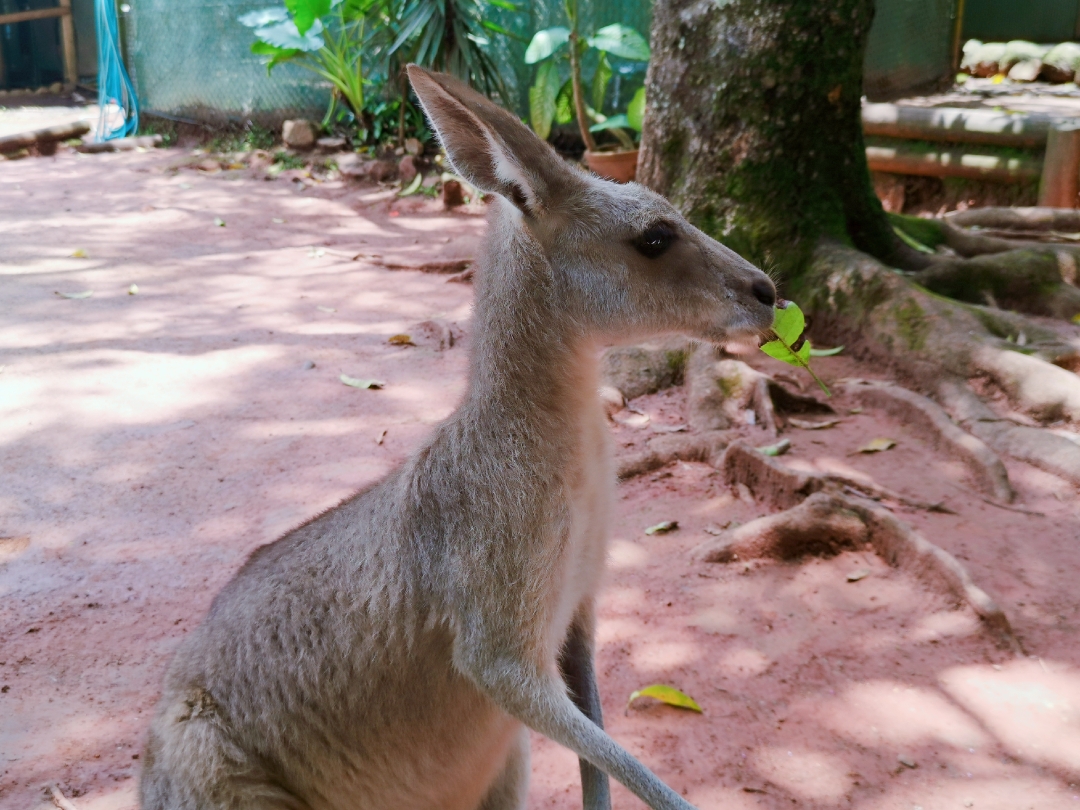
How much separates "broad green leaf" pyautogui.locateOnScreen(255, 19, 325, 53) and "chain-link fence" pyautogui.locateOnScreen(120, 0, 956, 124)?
2.56ft

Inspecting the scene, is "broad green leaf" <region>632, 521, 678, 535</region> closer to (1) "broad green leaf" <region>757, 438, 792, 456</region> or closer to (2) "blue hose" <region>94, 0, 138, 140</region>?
(1) "broad green leaf" <region>757, 438, 792, 456</region>

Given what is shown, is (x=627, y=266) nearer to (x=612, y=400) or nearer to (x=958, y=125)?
(x=612, y=400)

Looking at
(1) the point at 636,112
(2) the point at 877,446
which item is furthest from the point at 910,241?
(1) the point at 636,112

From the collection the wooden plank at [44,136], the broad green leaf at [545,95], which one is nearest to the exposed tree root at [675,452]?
the broad green leaf at [545,95]

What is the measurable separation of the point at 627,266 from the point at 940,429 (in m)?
2.50

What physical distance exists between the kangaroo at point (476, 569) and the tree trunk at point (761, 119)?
2971 mm

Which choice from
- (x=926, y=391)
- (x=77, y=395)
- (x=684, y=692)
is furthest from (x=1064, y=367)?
(x=77, y=395)

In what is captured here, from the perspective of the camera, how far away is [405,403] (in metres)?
4.96

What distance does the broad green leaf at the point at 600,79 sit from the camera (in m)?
9.42

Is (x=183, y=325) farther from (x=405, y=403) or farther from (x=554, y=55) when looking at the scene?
(x=554, y=55)

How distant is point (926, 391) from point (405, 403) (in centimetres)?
252

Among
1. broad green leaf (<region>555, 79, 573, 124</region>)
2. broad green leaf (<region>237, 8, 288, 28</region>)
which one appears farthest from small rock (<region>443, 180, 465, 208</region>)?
broad green leaf (<region>237, 8, 288, 28</region>)

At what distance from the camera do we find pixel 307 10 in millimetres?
9617

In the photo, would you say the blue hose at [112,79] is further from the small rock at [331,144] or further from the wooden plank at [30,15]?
the wooden plank at [30,15]
